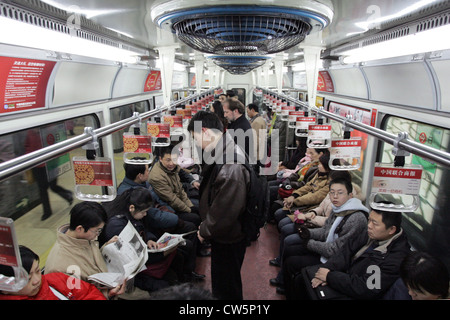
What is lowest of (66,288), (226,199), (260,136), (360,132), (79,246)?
(66,288)

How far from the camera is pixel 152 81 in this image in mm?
8406

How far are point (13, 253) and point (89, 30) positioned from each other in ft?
9.90

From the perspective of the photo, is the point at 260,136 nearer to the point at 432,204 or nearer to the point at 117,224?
the point at 432,204

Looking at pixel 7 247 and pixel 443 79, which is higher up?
pixel 443 79

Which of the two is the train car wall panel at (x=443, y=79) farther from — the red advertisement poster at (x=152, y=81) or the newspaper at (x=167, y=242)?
the red advertisement poster at (x=152, y=81)

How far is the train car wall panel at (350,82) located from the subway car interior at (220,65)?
0.06 meters

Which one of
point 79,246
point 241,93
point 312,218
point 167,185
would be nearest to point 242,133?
point 167,185

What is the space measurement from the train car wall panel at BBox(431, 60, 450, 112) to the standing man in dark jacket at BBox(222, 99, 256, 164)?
283cm

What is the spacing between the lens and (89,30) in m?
3.38

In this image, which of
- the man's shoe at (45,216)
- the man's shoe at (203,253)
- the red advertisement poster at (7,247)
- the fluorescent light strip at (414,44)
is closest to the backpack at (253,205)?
the red advertisement poster at (7,247)

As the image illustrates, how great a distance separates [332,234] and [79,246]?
247 centimetres

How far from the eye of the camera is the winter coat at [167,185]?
3.96m

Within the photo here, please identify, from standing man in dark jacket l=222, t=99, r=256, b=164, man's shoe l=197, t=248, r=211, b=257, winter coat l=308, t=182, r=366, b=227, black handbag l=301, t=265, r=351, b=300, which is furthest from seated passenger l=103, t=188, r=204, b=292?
standing man in dark jacket l=222, t=99, r=256, b=164
